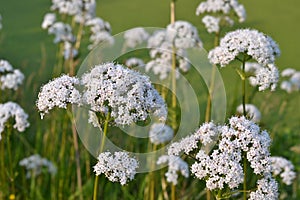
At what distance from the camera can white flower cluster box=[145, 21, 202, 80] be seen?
323 cm

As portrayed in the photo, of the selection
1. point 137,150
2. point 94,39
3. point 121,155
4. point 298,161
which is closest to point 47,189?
point 137,150

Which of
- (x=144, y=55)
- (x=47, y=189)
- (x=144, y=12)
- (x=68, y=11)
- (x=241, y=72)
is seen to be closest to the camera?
(x=241, y=72)

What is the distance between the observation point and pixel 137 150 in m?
3.89

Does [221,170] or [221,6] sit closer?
[221,170]

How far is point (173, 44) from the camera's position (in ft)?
10.7

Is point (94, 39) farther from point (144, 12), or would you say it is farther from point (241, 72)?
point (144, 12)

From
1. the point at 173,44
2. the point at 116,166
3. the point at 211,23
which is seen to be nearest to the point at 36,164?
the point at 173,44

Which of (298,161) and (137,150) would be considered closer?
(137,150)

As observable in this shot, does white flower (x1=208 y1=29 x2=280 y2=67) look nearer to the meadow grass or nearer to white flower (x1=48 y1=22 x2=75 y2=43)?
white flower (x1=48 y1=22 x2=75 y2=43)

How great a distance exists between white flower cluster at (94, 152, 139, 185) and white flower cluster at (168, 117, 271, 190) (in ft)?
0.60

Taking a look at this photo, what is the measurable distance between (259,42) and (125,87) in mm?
716

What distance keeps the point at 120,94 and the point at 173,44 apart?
1.66 meters

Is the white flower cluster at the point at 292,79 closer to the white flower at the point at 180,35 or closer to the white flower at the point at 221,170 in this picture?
the white flower at the point at 180,35

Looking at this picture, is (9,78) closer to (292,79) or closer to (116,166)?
(116,166)
